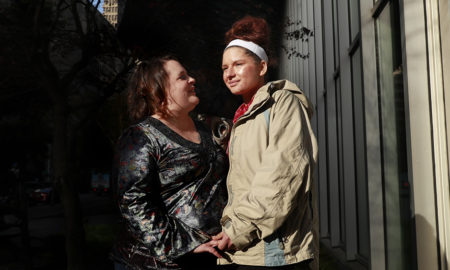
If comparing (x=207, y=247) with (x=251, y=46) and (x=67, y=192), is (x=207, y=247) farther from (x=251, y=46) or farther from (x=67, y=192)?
(x=67, y=192)

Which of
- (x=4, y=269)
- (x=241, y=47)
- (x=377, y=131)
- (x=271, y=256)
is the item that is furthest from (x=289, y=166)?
(x=4, y=269)

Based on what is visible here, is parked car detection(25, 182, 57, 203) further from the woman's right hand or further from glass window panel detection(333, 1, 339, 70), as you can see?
glass window panel detection(333, 1, 339, 70)

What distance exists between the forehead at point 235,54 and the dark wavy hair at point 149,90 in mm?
290

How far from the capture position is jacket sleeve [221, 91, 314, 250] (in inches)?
64.1

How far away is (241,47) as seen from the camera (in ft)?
6.57

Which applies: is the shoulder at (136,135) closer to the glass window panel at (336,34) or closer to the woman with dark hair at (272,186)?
the woman with dark hair at (272,186)

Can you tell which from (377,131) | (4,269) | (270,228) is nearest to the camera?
(270,228)

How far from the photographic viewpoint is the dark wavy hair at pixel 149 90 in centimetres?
203

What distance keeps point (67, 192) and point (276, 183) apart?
3037 millimetres

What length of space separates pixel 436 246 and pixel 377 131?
1256 mm

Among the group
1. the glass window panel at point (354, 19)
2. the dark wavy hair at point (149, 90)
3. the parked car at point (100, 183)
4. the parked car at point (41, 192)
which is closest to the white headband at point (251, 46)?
the dark wavy hair at point (149, 90)

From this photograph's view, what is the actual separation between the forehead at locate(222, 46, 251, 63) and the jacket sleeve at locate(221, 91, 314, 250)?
0.37 m

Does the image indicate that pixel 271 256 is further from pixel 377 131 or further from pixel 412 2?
pixel 377 131

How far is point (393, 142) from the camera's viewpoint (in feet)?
9.68
